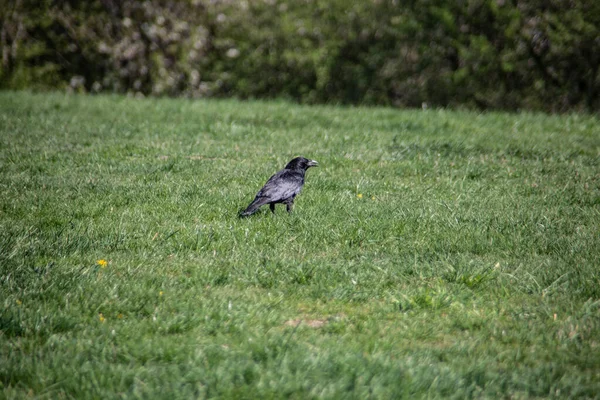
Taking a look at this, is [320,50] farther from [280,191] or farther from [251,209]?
[251,209]

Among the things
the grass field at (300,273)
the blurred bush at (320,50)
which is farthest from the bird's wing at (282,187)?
the blurred bush at (320,50)

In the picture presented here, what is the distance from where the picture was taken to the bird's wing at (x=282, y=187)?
584 centimetres

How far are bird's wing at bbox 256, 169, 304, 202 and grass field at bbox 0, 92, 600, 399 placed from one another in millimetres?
222

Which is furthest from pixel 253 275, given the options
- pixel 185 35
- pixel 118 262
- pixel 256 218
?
pixel 185 35

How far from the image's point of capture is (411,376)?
10.9 ft

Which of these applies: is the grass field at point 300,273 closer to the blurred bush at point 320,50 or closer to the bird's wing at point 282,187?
the bird's wing at point 282,187

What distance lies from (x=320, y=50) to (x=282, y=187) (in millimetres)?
8708

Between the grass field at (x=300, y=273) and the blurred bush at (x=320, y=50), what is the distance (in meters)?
5.04

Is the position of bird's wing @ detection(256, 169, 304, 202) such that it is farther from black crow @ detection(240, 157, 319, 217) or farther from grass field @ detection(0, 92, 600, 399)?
grass field @ detection(0, 92, 600, 399)

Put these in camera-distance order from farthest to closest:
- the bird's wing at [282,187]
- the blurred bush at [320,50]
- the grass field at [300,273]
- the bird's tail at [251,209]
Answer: the blurred bush at [320,50], the bird's wing at [282,187], the bird's tail at [251,209], the grass field at [300,273]

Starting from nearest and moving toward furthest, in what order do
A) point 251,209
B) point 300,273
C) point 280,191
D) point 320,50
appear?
point 300,273, point 251,209, point 280,191, point 320,50

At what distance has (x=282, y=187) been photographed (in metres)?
5.92

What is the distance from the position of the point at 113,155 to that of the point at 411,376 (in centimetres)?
602

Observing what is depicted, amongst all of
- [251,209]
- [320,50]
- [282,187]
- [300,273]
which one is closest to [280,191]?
[282,187]
